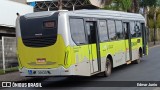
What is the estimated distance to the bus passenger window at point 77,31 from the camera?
14789 mm

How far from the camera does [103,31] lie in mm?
17531

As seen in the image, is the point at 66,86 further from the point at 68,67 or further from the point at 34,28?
the point at 34,28

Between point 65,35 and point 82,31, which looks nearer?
point 65,35

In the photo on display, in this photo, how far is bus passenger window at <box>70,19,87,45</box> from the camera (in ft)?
48.5

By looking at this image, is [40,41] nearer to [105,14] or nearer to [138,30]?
[105,14]

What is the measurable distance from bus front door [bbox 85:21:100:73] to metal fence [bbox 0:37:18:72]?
19.7 ft

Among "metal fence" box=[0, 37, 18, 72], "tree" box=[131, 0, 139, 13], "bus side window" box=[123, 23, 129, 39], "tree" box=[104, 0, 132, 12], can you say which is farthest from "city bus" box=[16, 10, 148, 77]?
"tree" box=[131, 0, 139, 13]

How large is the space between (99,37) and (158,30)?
148 feet

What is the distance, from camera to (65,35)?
564 inches

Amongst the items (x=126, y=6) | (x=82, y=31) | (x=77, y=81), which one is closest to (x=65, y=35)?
(x=82, y=31)

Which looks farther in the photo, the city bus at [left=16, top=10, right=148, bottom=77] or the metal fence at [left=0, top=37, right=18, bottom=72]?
the metal fence at [left=0, top=37, right=18, bottom=72]

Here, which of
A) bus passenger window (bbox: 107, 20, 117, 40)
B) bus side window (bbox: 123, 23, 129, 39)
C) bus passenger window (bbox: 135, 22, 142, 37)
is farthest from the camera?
bus passenger window (bbox: 135, 22, 142, 37)

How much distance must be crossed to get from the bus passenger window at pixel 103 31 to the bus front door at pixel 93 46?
18.6 inches

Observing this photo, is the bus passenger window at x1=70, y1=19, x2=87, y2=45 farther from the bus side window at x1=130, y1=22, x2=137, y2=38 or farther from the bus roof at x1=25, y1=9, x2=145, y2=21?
the bus side window at x1=130, y1=22, x2=137, y2=38
